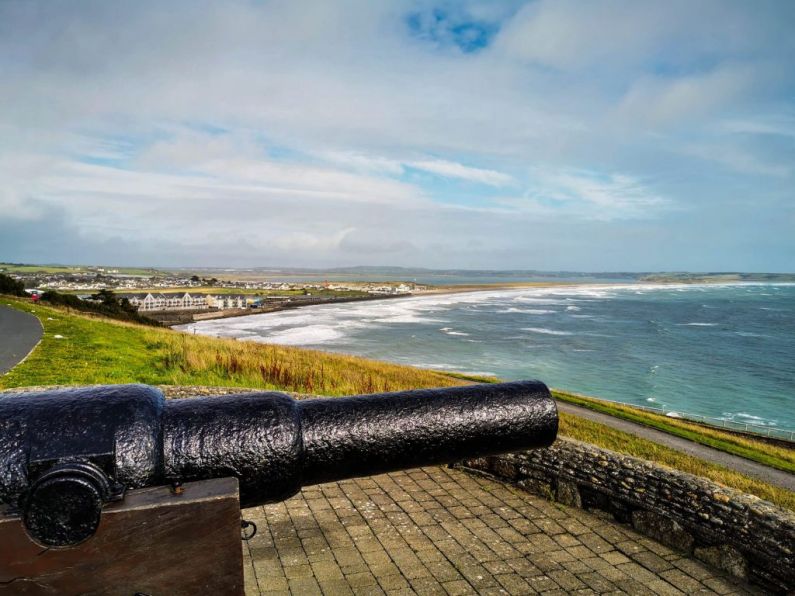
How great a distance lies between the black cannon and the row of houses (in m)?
76.9

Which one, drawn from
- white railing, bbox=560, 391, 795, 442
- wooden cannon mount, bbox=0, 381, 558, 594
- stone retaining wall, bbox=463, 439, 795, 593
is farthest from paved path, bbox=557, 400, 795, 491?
wooden cannon mount, bbox=0, 381, 558, 594

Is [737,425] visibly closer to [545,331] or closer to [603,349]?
[603,349]

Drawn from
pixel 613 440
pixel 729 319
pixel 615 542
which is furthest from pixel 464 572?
pixel 729 319

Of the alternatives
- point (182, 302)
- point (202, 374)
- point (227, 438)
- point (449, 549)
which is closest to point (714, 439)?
point (202, 374)

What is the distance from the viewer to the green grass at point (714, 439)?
1469 cm

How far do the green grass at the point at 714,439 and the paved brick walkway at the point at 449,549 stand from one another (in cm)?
1295

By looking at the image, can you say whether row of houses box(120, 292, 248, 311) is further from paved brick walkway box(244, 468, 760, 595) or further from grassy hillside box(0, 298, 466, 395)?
paved brick walkway box(244, 468, 760, 595)

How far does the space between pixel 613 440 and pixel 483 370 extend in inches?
678

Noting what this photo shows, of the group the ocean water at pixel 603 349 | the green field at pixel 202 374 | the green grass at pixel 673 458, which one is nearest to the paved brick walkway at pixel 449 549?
the green grass at pixel 673 458

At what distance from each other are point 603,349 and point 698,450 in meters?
27.3

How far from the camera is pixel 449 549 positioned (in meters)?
4.04

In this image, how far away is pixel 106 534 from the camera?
184cm

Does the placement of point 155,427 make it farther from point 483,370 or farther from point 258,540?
point 483,370

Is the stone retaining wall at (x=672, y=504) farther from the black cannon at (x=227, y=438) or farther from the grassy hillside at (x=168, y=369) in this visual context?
the grassy hillside at (x=168, y=369)
